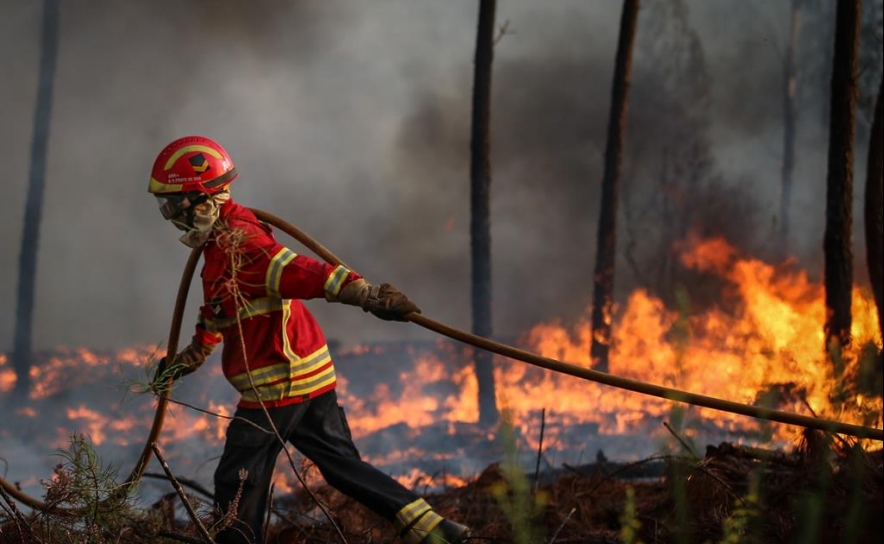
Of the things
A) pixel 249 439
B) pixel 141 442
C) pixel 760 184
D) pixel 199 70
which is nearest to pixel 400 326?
pixel 199 70

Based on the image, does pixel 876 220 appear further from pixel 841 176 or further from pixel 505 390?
pixel 505 390

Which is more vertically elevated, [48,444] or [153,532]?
[48,444]

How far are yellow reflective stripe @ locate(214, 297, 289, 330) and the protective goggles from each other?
0.53 m

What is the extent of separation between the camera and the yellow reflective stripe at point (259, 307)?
402 centimetres

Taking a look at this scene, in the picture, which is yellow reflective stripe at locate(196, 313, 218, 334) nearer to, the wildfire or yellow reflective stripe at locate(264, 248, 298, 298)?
yellow reflective stripe at locate(264, 248, 298, 298)

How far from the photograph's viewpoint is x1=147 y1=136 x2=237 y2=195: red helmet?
404 centimetres

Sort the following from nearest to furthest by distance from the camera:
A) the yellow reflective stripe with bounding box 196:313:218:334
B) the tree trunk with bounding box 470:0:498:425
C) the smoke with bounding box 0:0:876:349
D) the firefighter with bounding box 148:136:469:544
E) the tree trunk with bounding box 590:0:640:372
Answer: the firefighter with bounding box 148:136:469:544
the yellow reflective stripe with bounding box 196:313:218:334
the tree trunk with bounding box 470:0:498:425
the tree trunk with bounding box 590:0:640:372
the smoke with bounding box 0:0:876:349

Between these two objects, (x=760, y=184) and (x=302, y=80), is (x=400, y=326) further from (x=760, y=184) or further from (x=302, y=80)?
(x=760, y=184)

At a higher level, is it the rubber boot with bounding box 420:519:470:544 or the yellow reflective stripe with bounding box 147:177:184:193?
the yellow reflective stripe with bounding box 147:177:184:193

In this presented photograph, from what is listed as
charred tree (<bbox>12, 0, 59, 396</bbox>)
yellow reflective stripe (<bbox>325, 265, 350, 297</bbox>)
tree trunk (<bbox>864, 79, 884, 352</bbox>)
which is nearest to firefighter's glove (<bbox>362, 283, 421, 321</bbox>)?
yellow reflective stripe (<bbox>325, 265, 350, 297</bbox>)

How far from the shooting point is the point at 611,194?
39.5 feet

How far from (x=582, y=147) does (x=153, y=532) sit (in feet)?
52.6

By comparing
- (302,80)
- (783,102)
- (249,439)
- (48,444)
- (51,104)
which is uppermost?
(783,102)

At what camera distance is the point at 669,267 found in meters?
19.6
